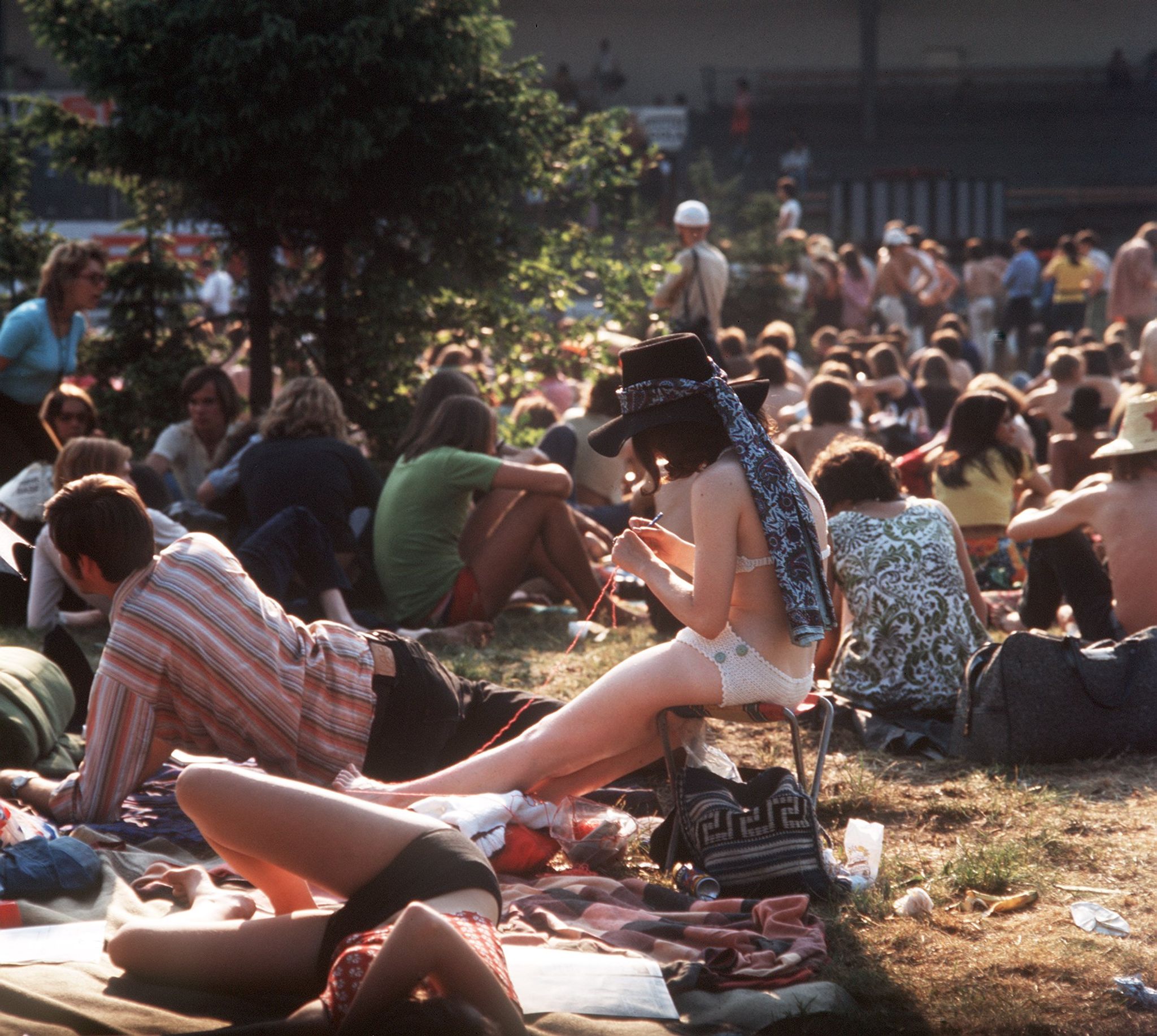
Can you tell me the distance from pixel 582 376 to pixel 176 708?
20.8 feet

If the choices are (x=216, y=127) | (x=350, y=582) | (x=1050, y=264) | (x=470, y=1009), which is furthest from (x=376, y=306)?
(x=1050, y=264)

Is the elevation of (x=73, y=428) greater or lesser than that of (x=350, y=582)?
greater

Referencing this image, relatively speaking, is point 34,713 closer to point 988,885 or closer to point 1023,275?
point 988,885

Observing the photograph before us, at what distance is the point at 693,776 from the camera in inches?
148

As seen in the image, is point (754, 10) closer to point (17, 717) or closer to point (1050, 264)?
point (1050, 264)

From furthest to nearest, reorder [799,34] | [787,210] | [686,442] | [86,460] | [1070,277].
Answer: [799,34] < [787,210] < [1070,277] < [86,460] < [686,442]

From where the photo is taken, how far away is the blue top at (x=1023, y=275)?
55.9 ft

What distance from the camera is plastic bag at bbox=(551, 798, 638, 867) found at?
12.8 feet

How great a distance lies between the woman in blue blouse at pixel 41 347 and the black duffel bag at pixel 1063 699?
462cm

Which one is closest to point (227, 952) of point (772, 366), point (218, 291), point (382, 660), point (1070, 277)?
point (382, 660)

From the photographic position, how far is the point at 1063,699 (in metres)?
4.73

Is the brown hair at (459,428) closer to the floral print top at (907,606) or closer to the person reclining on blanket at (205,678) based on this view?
the floral print top at (907,606)

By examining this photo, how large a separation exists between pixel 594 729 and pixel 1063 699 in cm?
175

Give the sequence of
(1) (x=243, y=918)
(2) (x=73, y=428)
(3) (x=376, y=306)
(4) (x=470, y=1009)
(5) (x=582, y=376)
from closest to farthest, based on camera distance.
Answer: (4) (x=470, y=1009) < (1) (x=243, y=918) < (2) (x=73, y=428) < (3) (x=376, y=306) < (5) (x=582, y=376)
